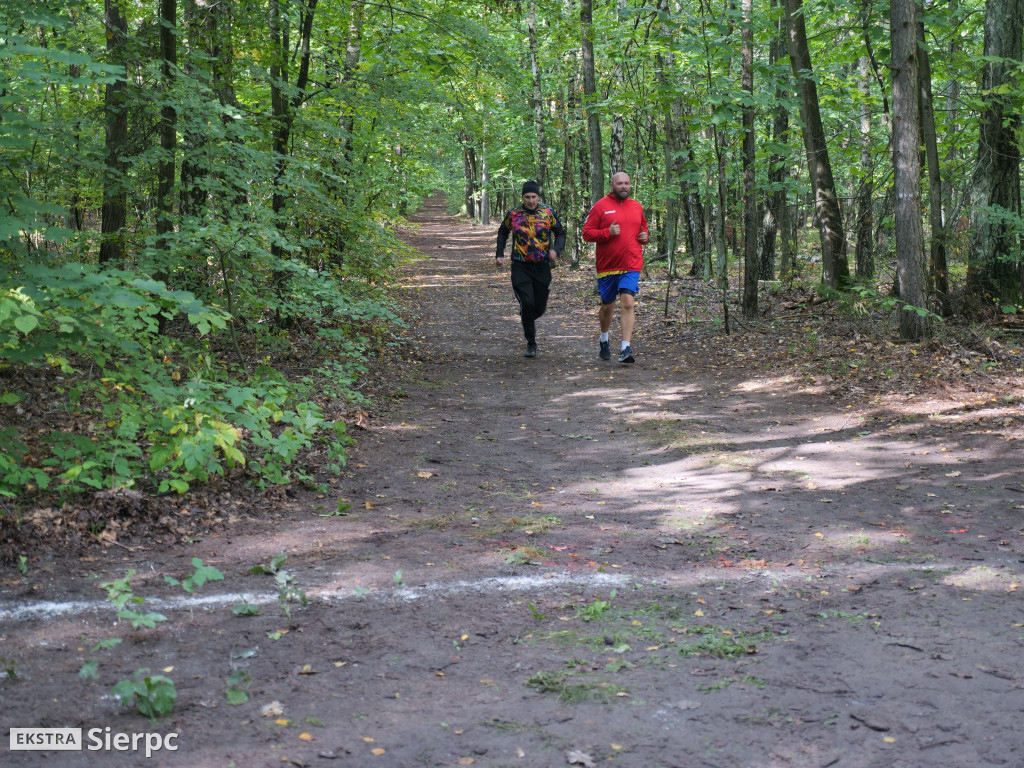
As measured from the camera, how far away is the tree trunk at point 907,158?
8.42 metres

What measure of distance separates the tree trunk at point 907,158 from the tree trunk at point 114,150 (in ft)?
26.4

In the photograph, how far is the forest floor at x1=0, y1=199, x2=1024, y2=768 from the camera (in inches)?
103

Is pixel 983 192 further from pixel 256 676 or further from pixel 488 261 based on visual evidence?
pixel 488 261

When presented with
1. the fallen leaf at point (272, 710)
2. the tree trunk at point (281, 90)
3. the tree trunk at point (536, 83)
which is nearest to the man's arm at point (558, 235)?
the tree trunk at point (281, 90)

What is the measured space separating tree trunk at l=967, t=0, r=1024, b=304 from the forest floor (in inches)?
130

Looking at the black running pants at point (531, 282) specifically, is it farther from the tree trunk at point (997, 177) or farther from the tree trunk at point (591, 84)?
the tree trunk at point (591, 84)

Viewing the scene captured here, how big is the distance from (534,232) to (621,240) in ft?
3.77

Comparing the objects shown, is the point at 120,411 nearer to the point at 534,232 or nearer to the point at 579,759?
the point at 579,759

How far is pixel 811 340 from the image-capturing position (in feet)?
33.6

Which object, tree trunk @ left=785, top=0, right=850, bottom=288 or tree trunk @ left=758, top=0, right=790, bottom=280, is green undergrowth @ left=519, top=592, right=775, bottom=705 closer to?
tree trunk @ left=785, top=0, right=850, bottom=288

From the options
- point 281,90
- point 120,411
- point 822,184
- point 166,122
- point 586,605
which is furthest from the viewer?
point 822,184

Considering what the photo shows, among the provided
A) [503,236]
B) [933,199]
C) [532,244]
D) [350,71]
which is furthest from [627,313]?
[350,71]

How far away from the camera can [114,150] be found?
25.2 ft

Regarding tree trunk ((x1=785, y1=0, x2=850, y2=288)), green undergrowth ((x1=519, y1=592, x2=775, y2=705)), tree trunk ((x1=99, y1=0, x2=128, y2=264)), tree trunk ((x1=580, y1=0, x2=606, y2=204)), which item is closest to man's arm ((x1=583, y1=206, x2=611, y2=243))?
tree trunk ((x1=785, y1=0, x2=850, y2=288))
